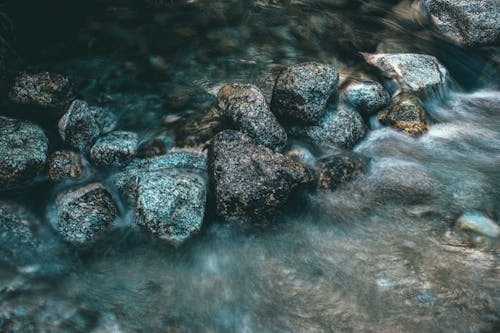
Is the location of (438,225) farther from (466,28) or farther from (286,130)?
(466,28)

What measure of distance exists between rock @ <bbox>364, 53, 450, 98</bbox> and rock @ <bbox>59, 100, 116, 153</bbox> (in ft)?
13.6

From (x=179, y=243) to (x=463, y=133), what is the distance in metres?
4.21

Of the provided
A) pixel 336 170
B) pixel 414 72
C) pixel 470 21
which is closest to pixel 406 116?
pixel 414 72

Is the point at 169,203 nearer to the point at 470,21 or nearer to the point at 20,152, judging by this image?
the point at 20,152

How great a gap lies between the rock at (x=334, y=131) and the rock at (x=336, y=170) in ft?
0.89

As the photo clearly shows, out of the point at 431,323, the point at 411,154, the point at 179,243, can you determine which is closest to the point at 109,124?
the point at 179,243

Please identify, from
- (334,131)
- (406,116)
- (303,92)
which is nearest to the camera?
(303,92)

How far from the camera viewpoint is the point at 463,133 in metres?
5.79

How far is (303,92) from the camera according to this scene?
496 centimetres

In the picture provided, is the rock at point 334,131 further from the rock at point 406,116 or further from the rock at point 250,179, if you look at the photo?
the rock at point 250,179

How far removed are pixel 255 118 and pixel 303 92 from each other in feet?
2.24

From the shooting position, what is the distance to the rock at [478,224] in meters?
4.22

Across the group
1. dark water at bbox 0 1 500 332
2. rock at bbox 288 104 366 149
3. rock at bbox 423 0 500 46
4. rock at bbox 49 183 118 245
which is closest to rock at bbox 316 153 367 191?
dark water at bbox 0 1 500 332

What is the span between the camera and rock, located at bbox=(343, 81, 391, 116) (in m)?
5.62
